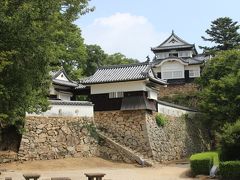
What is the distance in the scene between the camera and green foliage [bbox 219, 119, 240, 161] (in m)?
19.0

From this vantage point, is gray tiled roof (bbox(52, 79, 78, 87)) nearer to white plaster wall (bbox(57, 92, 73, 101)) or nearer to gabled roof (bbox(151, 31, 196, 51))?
white plaster wall (bbox(57, 92, 73, 101))

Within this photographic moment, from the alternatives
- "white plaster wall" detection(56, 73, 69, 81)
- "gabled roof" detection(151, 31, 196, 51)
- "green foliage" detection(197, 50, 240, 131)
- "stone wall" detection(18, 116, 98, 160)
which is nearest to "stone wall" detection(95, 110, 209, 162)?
"stone wall" detection(18, 116, 98, 160)

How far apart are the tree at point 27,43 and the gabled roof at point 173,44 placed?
38898 millimetres

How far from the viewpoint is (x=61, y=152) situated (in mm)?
25344

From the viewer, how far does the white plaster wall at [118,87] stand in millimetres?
29717

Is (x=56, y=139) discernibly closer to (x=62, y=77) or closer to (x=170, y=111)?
(x=62, y=77)

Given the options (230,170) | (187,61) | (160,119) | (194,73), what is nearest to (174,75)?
(187,61)

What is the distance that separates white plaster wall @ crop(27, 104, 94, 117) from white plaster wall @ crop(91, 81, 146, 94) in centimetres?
239

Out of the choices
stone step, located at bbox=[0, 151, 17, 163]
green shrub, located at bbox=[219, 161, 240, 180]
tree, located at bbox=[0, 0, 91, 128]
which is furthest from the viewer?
stone step, located at bbox=[0, 151, 17, 163]

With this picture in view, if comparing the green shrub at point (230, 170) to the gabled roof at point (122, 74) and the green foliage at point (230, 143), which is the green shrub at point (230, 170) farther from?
the gabled roof at point (122, 74)

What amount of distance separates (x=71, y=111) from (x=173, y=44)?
29899mm

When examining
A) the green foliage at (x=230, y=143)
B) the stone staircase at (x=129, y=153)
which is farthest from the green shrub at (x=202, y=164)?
the stone staircase at (x=129, y=153)

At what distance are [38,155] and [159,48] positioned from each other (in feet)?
107

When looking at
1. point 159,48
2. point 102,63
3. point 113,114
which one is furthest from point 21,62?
point 159,48
